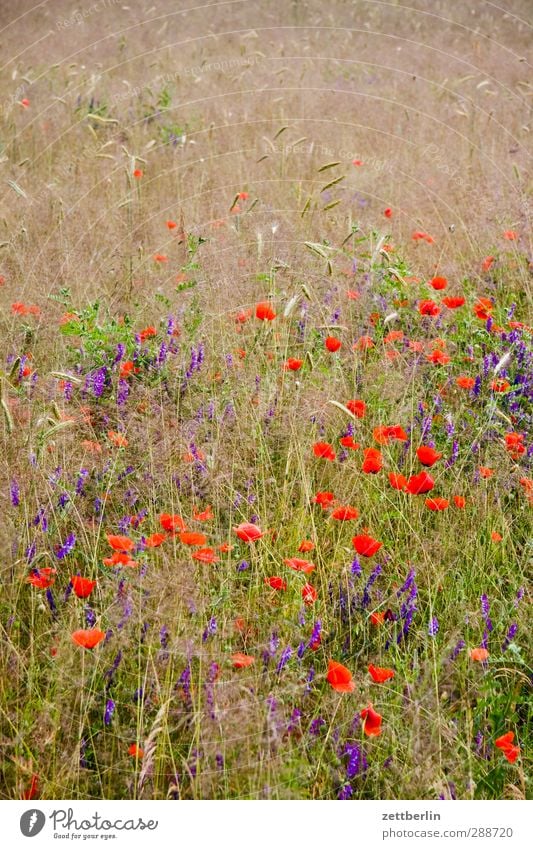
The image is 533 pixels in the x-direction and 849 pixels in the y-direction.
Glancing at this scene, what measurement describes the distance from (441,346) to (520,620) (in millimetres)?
1260

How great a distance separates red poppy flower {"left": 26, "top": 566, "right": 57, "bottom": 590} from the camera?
5.58ft

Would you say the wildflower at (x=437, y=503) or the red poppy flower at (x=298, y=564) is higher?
the wildflower at (x=437, y=503)

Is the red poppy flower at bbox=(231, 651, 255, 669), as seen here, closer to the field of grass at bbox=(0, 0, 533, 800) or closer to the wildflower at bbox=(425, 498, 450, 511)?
the field of grass at bbox=(0, 0, 533, 800)

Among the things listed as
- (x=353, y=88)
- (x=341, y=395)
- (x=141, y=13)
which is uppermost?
(x=141, y=13)

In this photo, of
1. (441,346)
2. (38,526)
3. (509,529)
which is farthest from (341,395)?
(38,526)

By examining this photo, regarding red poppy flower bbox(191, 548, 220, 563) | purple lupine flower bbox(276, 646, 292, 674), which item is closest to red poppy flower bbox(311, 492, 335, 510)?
red poppy flower bbox(191, 548, 220, 563)

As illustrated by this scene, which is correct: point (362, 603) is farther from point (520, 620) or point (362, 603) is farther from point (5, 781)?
point (5, 781)

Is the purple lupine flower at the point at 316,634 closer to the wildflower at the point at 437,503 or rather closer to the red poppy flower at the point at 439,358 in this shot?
the wildflower at the point at 437,503

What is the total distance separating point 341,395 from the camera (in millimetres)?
2553

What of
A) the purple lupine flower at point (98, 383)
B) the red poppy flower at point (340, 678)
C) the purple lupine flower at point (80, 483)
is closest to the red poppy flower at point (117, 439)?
the purple lupine flower at point (80, 483)

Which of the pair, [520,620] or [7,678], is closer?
[7,678]

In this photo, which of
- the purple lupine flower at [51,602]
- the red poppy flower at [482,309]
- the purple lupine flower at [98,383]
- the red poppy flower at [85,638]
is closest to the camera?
the red poppy flower at [85,638]
